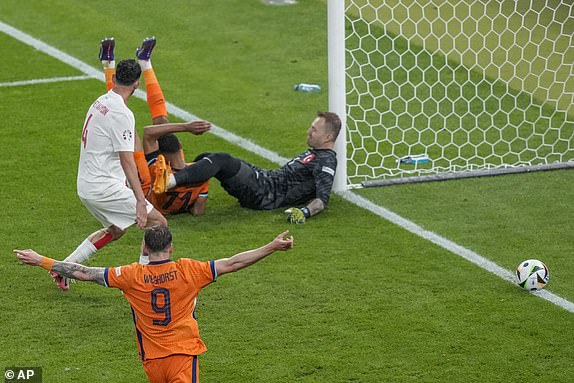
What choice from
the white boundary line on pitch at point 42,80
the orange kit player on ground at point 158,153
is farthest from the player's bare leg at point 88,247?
the white boundary line on pitch at point 42,80

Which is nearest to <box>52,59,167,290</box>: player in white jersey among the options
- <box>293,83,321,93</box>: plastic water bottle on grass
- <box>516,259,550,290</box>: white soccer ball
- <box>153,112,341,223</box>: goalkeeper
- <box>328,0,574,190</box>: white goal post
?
<box>153,112,341,223</box>: goalkeeper

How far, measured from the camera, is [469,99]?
1345 centimetres

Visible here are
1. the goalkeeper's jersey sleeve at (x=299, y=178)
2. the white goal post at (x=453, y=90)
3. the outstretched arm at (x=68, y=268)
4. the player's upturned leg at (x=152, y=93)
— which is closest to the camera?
the outstretched arm at (x=68, y=268)

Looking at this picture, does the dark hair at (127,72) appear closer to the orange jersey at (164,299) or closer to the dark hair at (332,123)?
the orange jersey at (164,299)

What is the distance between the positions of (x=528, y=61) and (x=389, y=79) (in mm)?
1622

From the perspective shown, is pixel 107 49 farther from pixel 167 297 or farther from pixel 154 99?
pixel 167 297

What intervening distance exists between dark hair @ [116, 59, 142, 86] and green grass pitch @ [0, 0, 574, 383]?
1656 millimetres

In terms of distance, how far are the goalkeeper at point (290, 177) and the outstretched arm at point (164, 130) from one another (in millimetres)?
370

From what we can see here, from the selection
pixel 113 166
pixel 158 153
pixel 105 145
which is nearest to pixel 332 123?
pixel 158 153

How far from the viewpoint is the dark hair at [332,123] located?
10.9m

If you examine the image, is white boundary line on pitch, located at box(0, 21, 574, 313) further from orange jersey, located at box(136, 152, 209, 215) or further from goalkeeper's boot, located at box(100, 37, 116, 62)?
goalkeeper's boot, located at box(100, 37, 116, 62)

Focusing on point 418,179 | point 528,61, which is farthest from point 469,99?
point 418,179

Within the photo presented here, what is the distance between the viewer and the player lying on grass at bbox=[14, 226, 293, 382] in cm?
688

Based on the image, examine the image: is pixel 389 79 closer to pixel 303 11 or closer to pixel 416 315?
pixel 303 11
